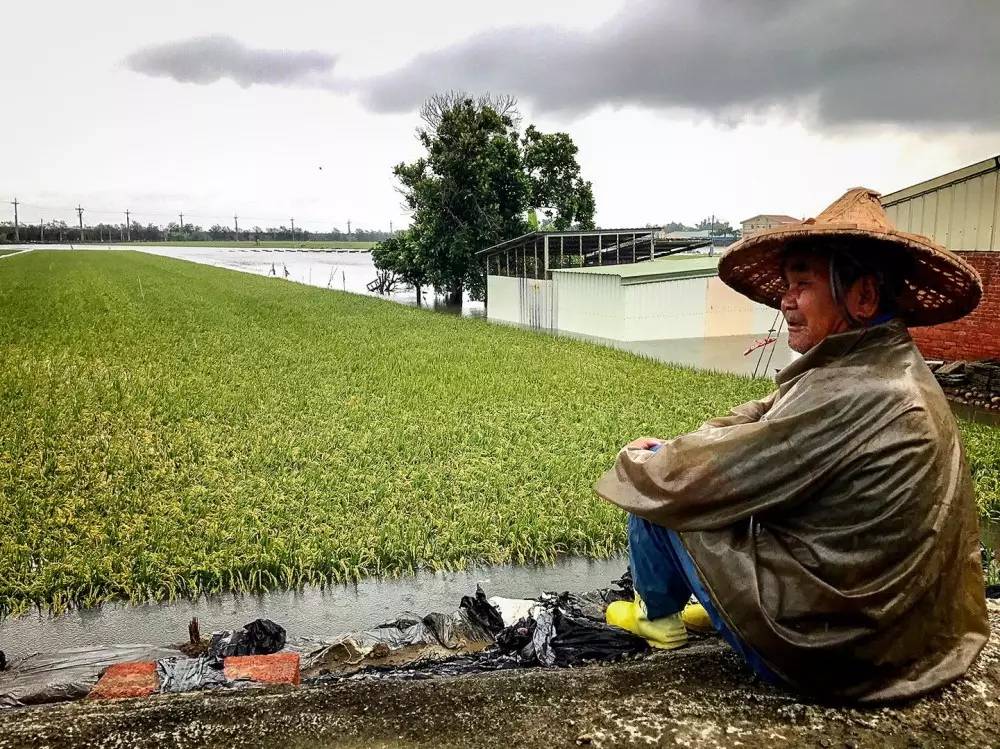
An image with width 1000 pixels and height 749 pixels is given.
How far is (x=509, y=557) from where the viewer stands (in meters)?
4.88

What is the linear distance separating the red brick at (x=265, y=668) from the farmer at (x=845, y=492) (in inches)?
69.3

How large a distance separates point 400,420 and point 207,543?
3475 millimetres

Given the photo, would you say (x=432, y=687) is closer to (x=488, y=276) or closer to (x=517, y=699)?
(x=517, y=699)

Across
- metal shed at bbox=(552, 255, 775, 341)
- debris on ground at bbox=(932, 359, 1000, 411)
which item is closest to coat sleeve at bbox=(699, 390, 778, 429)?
debris on ground at bbox=(932, 359, 1000, 411)

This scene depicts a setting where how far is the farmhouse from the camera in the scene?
29.8 ft

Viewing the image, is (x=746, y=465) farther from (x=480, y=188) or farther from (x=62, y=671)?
(x=480, y=188)

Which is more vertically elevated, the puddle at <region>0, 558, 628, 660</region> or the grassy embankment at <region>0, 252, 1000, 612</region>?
the grassy embankment at <region>0, 252, 1000, 612</region>

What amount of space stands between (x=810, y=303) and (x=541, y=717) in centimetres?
131

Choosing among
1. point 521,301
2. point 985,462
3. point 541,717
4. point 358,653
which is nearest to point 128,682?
point 358,653

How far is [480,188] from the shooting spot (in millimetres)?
25016

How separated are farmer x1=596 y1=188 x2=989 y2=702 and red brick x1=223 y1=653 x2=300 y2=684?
176 cm

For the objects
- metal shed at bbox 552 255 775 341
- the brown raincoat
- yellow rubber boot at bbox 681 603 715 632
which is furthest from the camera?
metal shed at bbox 552 255 775 341

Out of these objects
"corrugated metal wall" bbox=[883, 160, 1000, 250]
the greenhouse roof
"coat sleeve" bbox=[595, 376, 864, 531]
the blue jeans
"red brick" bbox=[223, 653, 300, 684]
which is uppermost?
"corrugated metal wall" bbox=[883, 160, 1000, 250]

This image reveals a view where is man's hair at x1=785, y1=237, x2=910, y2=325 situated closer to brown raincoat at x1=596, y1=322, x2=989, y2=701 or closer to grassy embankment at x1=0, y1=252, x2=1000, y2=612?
brown raincoat at x1=596, y1=322, x2=989, y2=701
